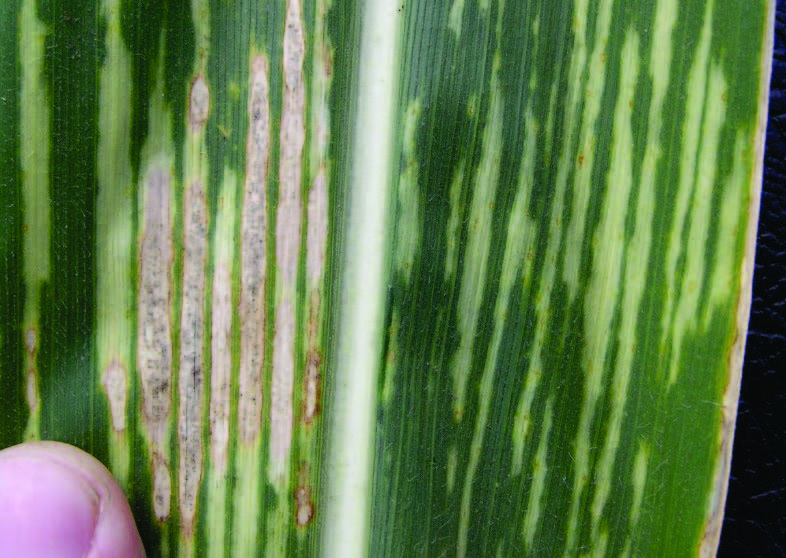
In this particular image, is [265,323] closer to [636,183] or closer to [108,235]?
[108,235]

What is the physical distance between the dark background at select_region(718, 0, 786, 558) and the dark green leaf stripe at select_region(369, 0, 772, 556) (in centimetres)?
13

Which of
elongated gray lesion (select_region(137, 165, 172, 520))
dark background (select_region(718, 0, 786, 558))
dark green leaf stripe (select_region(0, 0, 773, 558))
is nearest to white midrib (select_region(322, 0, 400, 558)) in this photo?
dark green leaf stripe (select_region(0, 0, 773, 558))

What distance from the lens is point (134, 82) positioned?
34 centimetres

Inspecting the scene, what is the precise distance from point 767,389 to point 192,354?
0.45 m

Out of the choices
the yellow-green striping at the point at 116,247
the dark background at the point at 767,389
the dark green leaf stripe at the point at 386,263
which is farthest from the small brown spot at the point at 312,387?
the dark background at the point at 767,389

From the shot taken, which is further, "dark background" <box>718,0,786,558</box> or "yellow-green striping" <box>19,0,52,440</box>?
"dark background" <box>718,0,786,558</box>

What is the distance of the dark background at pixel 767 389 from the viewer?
1.44 ft

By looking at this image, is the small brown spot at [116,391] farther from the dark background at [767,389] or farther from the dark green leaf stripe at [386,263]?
the dark background at [767,389]

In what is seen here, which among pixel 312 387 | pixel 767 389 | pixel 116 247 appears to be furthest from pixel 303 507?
pixel 767 389

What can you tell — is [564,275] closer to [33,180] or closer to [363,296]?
[363,296]

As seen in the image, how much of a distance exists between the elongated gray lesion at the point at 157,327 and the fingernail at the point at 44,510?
0.14 ft

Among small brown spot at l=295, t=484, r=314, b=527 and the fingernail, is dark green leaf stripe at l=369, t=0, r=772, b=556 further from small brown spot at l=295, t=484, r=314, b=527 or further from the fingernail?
the fingernail

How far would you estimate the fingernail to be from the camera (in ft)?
1.05

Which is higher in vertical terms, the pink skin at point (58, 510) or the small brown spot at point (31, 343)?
the small brown spot at point (31, 343)
